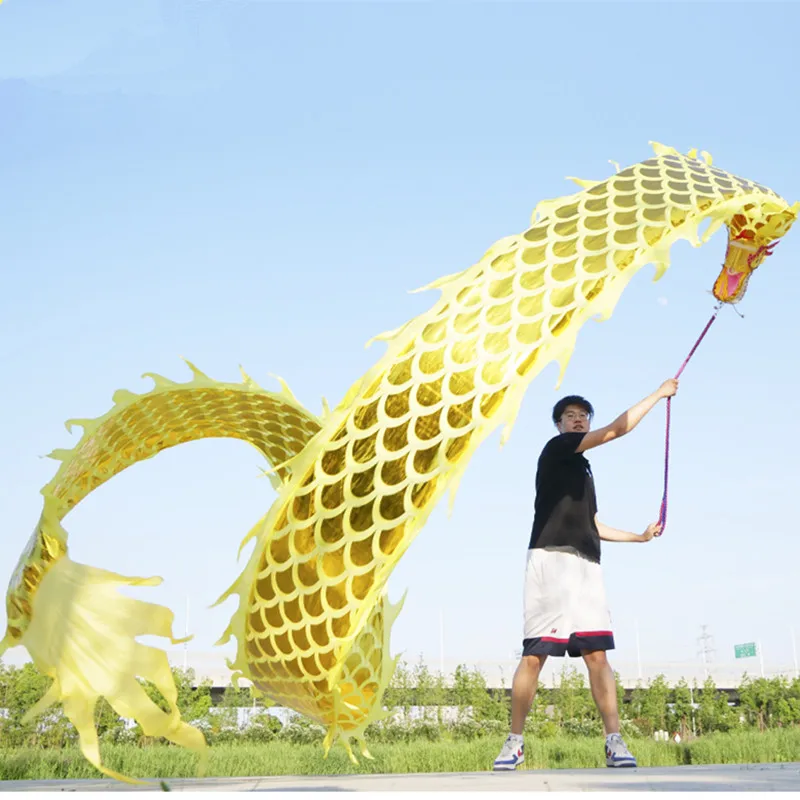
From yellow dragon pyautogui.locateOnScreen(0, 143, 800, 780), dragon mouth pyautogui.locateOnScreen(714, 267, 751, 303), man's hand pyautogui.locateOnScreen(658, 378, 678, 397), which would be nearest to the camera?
yellow dragon pyautogui.locateOnScreen(0, 143, 800, 780)

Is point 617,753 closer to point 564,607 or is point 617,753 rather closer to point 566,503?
point 564,607

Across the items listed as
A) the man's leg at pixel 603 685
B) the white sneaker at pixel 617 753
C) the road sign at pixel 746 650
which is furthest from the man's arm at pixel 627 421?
the road sign at pixel 746 650

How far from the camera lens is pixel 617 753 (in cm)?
335

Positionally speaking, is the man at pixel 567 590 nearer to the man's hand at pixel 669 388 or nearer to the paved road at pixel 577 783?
the man's hand at pixel 669 388

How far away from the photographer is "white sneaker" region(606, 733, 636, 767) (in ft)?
11.0

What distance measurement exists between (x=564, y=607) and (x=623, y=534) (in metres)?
0.53

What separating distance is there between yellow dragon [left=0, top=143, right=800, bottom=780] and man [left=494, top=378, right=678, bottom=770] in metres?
0.75

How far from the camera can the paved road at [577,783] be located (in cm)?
261

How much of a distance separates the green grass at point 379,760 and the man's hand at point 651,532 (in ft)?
4.81

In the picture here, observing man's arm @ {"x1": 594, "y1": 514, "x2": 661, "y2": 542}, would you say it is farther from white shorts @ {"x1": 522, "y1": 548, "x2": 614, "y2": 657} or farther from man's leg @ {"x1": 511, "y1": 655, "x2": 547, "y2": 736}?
man's leg @ {"x1": 511, "y1": 655, "x2": 547, "y2": 736}

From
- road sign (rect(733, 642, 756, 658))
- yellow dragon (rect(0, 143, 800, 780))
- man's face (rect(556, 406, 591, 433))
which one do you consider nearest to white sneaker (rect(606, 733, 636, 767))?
yellow dragon (rect(0, 143, 800, 780))


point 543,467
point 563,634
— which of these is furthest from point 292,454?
point 563,634

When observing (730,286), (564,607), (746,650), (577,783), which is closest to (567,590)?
(564,607)

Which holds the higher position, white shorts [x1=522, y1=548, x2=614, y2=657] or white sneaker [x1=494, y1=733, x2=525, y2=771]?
white shorts [x1=522, y1=548, x2=614, y2=657]
